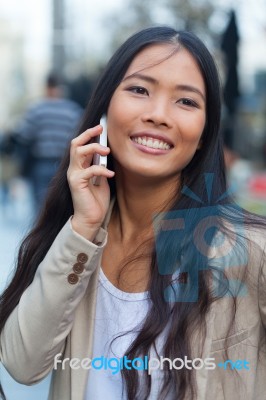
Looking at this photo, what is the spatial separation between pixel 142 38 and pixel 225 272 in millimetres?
629

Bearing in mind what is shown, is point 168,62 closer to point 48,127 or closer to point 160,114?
point 160,114

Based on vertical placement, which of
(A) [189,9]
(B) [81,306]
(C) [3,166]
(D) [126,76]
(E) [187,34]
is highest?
(A) [189,9]

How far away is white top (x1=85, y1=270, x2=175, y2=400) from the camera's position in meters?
1.76

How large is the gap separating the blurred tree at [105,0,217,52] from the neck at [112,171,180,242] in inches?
301

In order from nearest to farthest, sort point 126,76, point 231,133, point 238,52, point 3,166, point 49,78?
point 126,76
point 49,78
point 238,52
point 231,133
point 3,166

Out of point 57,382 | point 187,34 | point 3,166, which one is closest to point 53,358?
point 57,382

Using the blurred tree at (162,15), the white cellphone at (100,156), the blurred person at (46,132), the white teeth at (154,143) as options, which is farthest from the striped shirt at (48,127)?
the white teeth at (154,143)

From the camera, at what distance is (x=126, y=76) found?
6.13 feet

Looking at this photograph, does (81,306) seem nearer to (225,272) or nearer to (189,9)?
(225,272)

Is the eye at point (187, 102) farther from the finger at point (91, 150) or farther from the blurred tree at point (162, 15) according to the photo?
the blurred tree at point (162, 15)

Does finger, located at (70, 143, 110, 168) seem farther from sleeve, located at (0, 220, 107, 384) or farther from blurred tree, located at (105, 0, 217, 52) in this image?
blurred tree, located at (105, 0, 217, 52)

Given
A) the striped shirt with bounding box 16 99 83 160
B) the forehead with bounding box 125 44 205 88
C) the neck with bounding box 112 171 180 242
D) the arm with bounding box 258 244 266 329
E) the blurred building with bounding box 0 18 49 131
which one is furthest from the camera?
the blurred building with bounding box 0 18 49 131

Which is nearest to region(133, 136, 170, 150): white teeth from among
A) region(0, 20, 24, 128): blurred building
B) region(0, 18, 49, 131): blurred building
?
region(0, 18, 49, 131): blurred building

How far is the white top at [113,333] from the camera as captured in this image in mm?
1765
